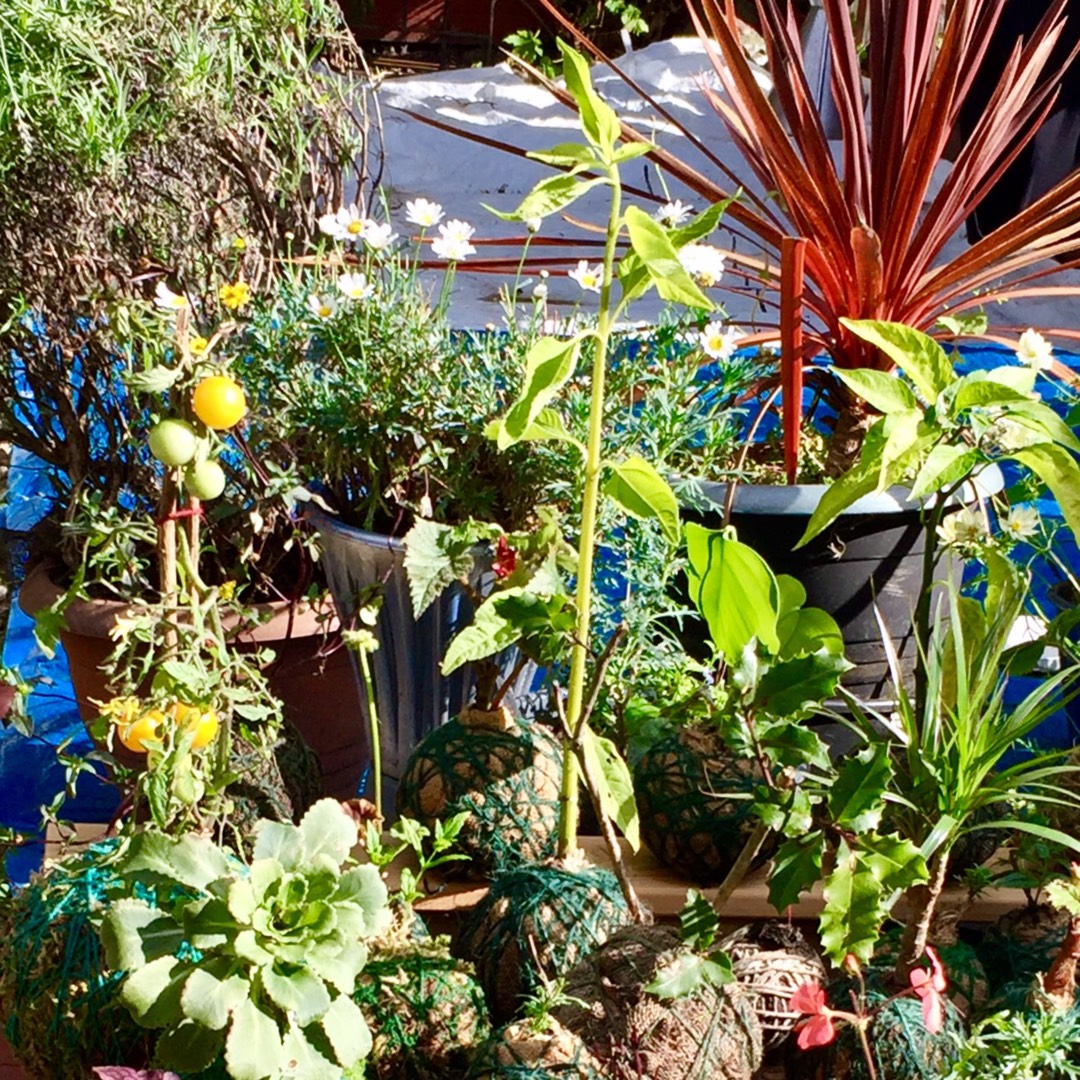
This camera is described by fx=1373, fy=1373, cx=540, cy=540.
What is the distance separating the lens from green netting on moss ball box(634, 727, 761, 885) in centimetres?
115

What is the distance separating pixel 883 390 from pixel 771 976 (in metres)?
0.42

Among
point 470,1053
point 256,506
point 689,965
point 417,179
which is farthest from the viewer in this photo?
point 417,179

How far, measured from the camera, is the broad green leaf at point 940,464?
3.09 ft

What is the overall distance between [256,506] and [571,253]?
2.59 m

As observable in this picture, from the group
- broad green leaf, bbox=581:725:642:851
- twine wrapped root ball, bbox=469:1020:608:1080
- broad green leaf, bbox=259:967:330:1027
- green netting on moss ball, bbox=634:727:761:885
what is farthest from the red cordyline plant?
broad green leaf, bbox=259:967:330:1027

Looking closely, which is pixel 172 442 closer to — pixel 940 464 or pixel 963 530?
pixel 940 464

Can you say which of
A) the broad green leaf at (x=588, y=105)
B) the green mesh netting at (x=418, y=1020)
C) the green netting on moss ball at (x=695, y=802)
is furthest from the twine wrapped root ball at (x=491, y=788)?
the broad green leaf at (x=588, y=105)

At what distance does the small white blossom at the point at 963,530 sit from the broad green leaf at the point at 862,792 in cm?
41

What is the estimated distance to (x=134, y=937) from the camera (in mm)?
786

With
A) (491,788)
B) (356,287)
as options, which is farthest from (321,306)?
(491,788)

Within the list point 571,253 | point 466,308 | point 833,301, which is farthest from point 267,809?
point 571,253

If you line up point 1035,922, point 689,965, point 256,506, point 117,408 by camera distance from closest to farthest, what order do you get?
point 689,965 → point 1035,922 → point 256,506 → point 117,408

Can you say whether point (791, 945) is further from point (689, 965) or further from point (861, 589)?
point (861, 589)

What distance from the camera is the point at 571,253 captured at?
154 inches
